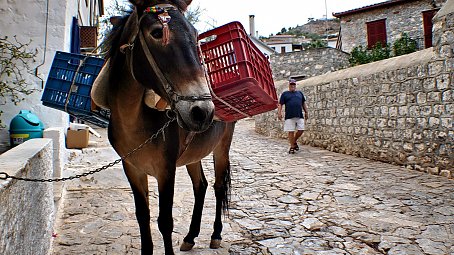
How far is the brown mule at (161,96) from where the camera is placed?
5.11 ft

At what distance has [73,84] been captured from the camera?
2969 mm

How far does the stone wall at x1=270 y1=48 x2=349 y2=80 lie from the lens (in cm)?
1878

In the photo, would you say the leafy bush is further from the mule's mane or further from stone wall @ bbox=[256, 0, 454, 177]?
the mule's mane

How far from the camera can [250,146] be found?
384 inches

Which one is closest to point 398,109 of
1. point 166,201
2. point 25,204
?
point 166,201

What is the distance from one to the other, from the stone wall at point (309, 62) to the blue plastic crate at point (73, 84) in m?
17.5

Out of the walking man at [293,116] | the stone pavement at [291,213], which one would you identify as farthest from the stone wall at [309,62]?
the stone pavement at [291,213]

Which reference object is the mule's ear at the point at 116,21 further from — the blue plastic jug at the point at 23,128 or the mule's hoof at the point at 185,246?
the blue plastic jug at the point at 23,128

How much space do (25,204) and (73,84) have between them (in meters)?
1.48

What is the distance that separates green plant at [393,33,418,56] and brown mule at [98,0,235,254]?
16689 millimetres

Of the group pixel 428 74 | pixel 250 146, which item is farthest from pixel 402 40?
pixel 428 74

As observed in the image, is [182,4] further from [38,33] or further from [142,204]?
[38,33]

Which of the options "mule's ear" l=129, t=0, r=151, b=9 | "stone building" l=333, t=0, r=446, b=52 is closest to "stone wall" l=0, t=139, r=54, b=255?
"mule's ear" l=129, t=0, r=151, b=9

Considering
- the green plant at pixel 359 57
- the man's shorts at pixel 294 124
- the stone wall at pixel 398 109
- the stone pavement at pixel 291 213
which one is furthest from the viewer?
the green plant at pixel 359 57
